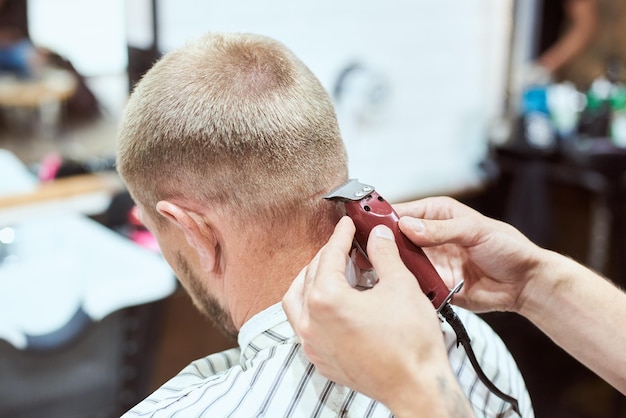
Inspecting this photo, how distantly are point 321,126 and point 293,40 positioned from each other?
1.66 metres

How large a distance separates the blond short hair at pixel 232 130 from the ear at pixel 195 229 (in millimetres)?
29

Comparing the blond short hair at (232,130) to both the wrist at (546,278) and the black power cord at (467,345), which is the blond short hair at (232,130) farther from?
the wrist at (546,278)

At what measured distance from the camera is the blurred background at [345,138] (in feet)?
5.45

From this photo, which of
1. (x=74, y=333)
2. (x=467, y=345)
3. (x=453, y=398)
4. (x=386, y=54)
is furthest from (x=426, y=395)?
(x=386, y=54)

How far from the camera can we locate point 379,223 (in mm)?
940

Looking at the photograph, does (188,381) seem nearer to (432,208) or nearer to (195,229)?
(195,229)

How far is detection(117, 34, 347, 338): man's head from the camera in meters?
0.97

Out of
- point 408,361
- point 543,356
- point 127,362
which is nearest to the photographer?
point 408,361

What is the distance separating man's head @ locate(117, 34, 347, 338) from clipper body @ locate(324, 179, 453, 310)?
8 cm

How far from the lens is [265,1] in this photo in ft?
8.16

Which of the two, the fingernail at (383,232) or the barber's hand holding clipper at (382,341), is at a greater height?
the fingernail at (383,232)

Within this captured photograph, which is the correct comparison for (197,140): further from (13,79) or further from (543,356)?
(543,356)

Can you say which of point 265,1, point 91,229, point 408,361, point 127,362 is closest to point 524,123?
point 265,1

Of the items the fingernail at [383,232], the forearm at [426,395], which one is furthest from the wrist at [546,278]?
the forearm at [426,395]
